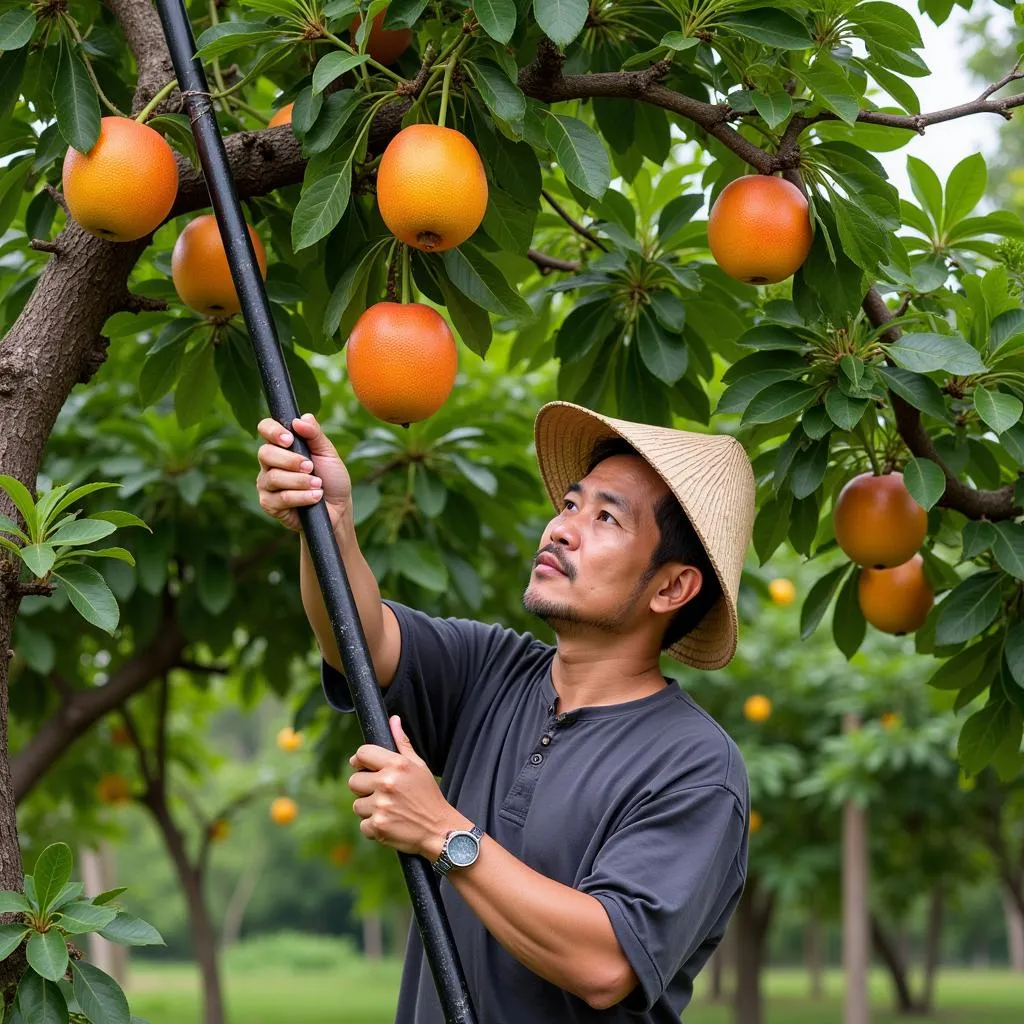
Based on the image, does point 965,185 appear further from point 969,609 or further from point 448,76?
point 448,76

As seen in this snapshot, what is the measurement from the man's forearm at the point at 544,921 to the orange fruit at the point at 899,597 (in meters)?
1.36

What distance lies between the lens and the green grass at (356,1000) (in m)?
15.3

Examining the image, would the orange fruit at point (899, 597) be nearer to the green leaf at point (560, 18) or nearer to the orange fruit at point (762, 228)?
the orange fruit at point (762, 228)

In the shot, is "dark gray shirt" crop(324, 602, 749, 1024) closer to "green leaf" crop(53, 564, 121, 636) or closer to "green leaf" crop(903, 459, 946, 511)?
"green leaf" crop(53, 564, 121, 636)

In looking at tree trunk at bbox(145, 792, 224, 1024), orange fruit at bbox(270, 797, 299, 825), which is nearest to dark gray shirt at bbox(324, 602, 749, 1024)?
tree trunk at bbox(145, 792, 224, 1024)

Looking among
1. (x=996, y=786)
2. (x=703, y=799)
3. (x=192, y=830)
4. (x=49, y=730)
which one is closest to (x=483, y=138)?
(x=703, y=799)

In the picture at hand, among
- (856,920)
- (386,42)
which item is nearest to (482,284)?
(386,42)

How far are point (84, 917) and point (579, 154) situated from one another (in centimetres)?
142

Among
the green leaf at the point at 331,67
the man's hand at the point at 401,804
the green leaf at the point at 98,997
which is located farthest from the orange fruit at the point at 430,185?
the green leaf at the point at 98,997

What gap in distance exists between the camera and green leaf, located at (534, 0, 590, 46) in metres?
2.04

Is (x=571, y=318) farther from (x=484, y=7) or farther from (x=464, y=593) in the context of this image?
(x=464, y=593)

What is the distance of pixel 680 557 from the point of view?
7.81 ft

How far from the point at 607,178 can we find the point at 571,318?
0.77m

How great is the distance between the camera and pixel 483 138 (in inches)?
93.0
